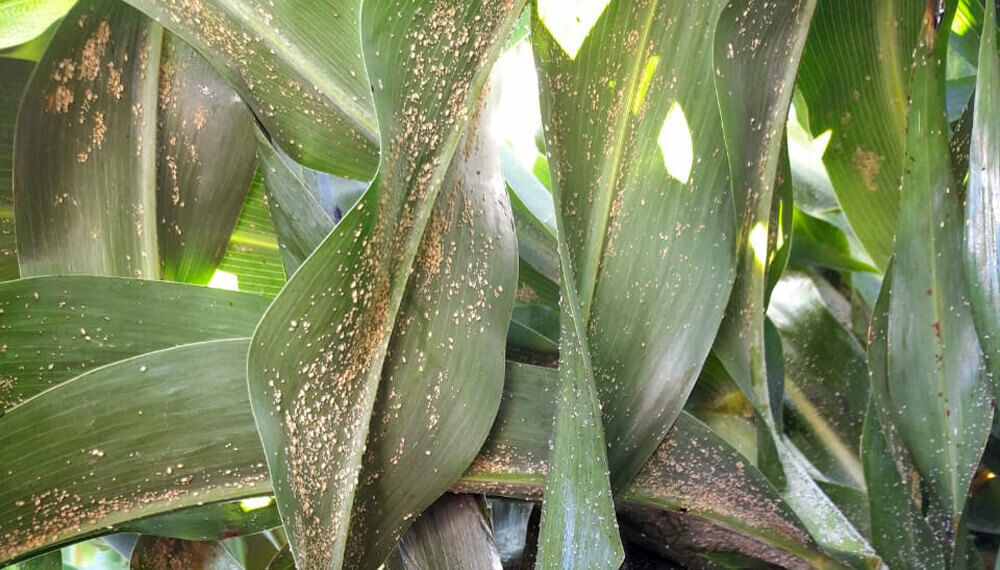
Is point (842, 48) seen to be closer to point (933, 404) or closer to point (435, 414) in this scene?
point (933, 404)

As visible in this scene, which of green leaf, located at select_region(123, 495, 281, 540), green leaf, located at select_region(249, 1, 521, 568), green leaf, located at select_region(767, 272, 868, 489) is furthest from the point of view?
green leaf, located at select_region(767, 272, 868, 489)

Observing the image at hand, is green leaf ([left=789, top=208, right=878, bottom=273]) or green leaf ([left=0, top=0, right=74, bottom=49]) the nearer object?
green leaf ([left=0, top=0, right=74, bottom=49])

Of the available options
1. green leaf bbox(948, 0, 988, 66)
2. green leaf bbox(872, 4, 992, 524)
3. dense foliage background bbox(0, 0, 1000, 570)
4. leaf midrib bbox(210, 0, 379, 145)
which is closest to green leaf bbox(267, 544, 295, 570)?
dense foliage background bbox(0, 0, 1000, 570)

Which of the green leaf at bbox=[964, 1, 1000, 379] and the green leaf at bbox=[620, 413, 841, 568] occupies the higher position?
the green leaf at bbox=[964, 1, 1000, 379]

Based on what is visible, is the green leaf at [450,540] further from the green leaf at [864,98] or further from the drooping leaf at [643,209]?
the green leaf at [864,98]

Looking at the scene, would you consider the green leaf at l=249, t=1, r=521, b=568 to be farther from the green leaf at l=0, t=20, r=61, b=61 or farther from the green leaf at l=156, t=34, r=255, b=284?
the green leaf at l=0, t=20, r=61, b=61

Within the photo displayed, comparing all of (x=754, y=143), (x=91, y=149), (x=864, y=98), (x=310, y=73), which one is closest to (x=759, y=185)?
(x=754, y=143)

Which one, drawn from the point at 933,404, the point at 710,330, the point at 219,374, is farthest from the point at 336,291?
the point at 933,404
